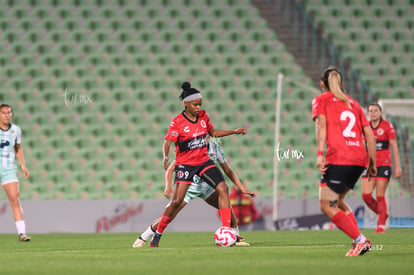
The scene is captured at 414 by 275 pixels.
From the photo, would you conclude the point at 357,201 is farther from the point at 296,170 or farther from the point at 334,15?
the point at 334,15

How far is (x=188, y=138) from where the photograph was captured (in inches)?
360

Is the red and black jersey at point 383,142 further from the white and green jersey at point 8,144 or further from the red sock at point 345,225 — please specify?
the red sock at point 345,225

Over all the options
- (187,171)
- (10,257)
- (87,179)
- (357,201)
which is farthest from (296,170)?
(10,257)

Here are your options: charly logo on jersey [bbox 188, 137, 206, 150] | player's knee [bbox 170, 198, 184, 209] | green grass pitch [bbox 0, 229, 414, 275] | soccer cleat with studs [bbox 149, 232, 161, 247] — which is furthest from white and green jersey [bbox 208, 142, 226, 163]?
green grass pitch [bbox 0, 229, 414, 275]

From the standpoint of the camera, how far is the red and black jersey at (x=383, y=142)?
13.2m

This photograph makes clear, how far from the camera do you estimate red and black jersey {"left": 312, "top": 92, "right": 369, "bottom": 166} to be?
23.2ft

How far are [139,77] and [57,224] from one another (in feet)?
15.1

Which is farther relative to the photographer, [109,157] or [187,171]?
[109,157]

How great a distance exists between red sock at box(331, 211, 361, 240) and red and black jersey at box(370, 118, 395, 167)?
635 cm

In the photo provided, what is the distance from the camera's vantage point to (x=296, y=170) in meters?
17.9

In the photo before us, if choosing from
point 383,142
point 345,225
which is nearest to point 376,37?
point 383,142

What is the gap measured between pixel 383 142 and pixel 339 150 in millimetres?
6445

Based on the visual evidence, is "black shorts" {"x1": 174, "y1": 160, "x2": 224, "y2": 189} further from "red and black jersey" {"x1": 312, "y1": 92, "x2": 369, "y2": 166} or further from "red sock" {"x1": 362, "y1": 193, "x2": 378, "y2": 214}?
"red sock" {"x1": 362, "y1": 193, "x2": 378, "y2": 214}

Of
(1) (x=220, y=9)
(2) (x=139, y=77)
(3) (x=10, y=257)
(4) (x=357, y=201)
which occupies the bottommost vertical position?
(4) (x=357, y=201)
